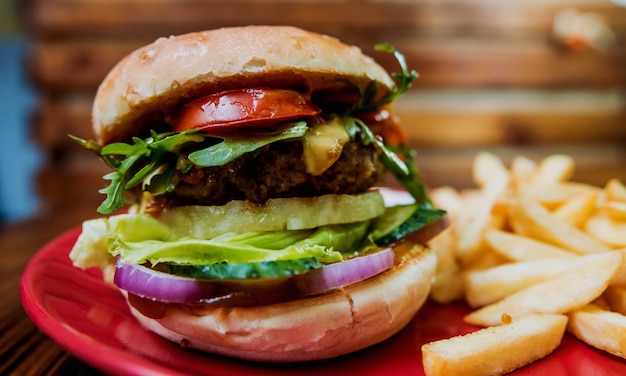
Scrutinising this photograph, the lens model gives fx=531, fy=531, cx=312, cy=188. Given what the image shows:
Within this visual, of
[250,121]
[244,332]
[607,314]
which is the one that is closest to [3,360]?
[244,332]

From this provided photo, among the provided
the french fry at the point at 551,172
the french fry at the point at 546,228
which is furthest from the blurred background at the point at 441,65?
the french fry at the point at 546,228

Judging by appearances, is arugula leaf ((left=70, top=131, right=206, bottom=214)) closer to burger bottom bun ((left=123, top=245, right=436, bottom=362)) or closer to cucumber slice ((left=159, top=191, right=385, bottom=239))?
cucumber slice ((left=159, top=191, right=385, bottom=239))

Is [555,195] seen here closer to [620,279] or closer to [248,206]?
[620,279]

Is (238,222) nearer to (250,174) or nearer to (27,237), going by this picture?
(250,174)

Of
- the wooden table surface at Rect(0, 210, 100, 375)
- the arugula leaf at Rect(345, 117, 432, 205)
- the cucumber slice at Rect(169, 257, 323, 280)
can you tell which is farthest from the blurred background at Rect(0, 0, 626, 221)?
the cucumber slice at Rect(169, 257, 323, 280)

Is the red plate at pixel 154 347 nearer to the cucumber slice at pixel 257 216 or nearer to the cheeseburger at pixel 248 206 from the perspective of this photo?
the cheeseburger at pixel 248 206

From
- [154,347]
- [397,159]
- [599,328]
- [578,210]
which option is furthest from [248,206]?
[578,210]
